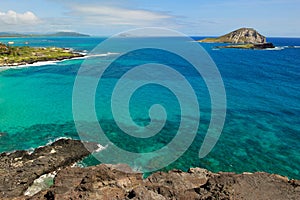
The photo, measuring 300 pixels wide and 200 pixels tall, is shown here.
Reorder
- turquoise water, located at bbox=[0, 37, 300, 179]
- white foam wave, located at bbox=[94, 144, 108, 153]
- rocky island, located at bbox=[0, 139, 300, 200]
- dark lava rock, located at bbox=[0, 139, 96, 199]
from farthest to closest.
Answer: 1. white foam wave, located at bbox=[94, 144, 108, 153]
2. turquoise water, located at bbox=[0, 37, 300, 179]
3. dark lava rock, located at bbox=[0, 139, 96, 199]
4. rocky island, located at bbox=[0, 139, 300, 200]

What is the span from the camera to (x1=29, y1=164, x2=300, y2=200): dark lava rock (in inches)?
620

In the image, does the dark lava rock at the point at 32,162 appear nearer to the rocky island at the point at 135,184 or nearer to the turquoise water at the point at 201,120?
the rocky island at the point at 135,184

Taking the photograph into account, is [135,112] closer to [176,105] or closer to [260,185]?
[176,105]

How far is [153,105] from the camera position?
51875 mm

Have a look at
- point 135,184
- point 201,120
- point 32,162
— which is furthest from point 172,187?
point 201,120

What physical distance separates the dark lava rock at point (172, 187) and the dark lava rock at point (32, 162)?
6306 millimetres

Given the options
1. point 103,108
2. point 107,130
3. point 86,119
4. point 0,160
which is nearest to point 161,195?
point 0,160

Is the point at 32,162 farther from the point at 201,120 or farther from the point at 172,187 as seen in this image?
the point at 201,120

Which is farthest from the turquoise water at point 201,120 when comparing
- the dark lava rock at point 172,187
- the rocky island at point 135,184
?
the dark lava rock at point 172,187

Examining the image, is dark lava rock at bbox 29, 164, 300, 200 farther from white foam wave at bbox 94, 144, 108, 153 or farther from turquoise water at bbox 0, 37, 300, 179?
white foam wave at bbox 94, 144, 108, 153

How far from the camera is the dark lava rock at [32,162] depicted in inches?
940

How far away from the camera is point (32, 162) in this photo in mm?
27969

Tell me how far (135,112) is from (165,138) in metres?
11.7

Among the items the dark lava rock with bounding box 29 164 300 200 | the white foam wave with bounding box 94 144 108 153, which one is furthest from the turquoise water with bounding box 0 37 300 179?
the dark lava rock with bounding box 29 164 300 200
